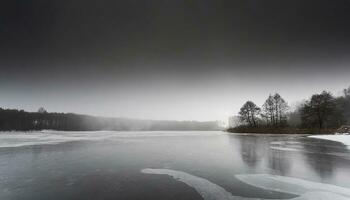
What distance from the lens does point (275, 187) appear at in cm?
731

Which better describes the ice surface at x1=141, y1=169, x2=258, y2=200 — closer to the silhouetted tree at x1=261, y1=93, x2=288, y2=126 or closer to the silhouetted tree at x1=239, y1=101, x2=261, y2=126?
the silhouetted tree at x1=261, y1=93, x2=288, y2=126

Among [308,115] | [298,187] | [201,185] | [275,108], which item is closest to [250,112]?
[275,108]

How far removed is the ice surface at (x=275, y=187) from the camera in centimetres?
629

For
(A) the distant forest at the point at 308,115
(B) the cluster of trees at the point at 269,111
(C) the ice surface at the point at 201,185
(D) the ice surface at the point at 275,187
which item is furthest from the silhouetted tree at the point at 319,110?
(C) the ice surface at the point at 201,185

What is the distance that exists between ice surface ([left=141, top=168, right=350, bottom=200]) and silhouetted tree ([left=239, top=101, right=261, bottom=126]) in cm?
5765

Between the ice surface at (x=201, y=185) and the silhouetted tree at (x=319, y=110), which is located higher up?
the silhouetted tree at (x=319, y=110)

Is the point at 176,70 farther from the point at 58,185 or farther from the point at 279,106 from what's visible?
the point at 58,185

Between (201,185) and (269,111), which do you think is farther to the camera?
(269,111)

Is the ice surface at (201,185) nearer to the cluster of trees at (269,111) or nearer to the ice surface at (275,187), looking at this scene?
the ice surface at (275,187)

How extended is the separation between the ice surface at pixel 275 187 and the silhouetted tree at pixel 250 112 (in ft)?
189

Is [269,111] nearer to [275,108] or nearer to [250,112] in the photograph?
[275,108]

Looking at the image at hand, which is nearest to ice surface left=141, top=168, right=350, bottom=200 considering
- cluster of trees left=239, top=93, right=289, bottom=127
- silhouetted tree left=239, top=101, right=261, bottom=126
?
cluster of trees left=239, top=93, right=289, bottom=127

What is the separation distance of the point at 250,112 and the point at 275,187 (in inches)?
2369

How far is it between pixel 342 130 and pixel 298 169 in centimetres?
3881
